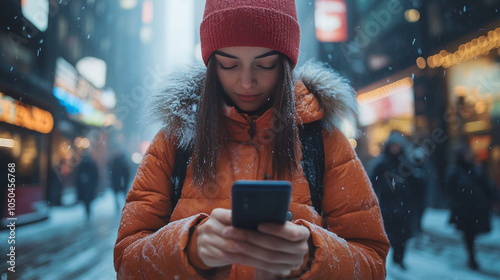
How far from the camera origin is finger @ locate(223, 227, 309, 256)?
838mm

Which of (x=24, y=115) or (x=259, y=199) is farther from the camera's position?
(x=24, y=115)

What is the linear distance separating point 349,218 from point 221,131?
0.72m

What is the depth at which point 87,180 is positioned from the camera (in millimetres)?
9969

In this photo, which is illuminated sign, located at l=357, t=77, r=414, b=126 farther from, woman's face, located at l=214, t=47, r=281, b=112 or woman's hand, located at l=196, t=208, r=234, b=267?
woman's hand, located at l=196, t=208, r=234, b=267

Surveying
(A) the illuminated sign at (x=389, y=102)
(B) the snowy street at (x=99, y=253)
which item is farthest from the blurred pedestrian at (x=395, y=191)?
(A) the illuminated sign at (x=389, y=102)

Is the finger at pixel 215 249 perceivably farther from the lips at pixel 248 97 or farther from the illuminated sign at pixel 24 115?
the illuminated sign at pixel 24 115

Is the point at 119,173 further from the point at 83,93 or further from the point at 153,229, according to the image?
the point at 153,229

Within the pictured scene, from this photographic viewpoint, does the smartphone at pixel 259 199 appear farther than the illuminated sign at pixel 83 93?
No

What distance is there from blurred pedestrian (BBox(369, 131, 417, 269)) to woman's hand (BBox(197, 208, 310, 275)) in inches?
159

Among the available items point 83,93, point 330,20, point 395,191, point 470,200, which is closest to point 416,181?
point 395,191

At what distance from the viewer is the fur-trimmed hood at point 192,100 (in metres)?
1.48

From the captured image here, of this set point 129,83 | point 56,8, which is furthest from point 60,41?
point 129,83

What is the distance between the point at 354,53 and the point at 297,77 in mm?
14225

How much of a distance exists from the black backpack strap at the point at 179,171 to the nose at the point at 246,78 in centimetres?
42
